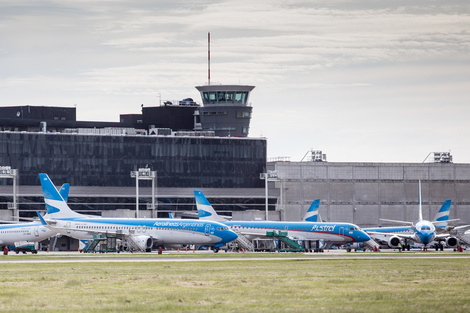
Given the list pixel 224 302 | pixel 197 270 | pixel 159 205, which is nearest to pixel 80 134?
pixel 159 205

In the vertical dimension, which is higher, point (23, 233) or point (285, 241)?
point (23, 233)

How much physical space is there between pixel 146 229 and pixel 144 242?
145 inches

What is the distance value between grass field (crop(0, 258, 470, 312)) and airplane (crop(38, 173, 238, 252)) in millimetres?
54367

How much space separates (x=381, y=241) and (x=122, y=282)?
3925 inches

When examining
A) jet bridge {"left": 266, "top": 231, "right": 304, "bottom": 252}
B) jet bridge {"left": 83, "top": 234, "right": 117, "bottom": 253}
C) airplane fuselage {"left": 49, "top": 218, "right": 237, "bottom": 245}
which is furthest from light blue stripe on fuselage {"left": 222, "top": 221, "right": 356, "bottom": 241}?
jet bridge {"left": 83, "top": 234, "right": 117, "bottom": 253}

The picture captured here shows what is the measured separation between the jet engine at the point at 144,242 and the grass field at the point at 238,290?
52808 mm

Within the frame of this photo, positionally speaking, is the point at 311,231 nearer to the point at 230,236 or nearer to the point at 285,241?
the point at 285,241

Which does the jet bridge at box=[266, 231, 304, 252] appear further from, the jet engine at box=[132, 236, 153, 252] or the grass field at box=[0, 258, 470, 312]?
the grass field at box=[0, 258, 470, 312]

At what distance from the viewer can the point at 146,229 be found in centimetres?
12256

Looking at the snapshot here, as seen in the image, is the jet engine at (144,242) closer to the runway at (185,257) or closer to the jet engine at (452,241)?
the runway at (185,257)

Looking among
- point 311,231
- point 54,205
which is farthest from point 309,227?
point 54,205

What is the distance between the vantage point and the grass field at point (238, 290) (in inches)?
→ 1503

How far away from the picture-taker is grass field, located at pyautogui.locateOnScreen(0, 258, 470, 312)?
1503 inches

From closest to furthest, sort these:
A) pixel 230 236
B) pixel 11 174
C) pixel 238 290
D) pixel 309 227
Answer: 1. pixel 238 290
2. pixel 230 236
3. pixel 309 227
4. pixel 11 174
